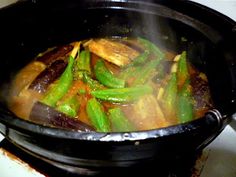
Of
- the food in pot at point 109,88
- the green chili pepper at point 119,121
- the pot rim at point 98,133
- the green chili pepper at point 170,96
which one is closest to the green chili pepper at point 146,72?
the food in pot at point 109,88

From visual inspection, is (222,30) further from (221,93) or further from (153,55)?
(153,55)

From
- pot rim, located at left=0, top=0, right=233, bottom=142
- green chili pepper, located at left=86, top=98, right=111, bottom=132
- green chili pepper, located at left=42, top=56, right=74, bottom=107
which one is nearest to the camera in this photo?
pot rim, located at left=0, top=0, right=233, bottom=142

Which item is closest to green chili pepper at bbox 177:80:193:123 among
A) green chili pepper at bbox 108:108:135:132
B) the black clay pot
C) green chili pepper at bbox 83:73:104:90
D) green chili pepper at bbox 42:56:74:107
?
the black clay pot

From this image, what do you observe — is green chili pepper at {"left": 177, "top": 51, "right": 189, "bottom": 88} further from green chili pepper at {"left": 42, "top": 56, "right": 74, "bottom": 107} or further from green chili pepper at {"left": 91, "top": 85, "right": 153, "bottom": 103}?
green chili pepper at {"left": 42, "top": 56, "right": 74, "bottom": 107}

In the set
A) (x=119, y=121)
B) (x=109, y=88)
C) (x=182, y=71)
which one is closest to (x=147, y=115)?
(x=119, y=121)

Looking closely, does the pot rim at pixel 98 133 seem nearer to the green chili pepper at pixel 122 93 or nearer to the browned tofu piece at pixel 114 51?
the green chili pepper at pixel 122 93

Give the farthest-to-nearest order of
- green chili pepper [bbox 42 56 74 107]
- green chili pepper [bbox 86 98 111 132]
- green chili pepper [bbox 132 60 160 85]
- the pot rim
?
1. green chili pepper [bbox 132 60 160 85]
2. green chili pepper [bbox 42 56 74 107]
3. green chili pepper [bbox 86 98 111 132]
4. the pot rim

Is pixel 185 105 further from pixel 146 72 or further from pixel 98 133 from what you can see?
pixel 98 133
